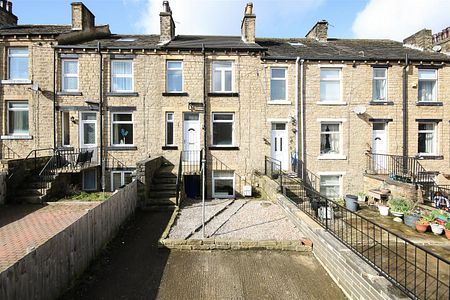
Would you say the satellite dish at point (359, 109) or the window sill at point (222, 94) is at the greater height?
the window sill at point (222, 94)

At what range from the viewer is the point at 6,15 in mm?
15211

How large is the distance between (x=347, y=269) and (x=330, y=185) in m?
9.61

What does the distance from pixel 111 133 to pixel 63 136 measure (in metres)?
2.42

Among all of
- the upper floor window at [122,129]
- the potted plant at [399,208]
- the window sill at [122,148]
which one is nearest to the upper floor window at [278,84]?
the potted plant at [399,208]

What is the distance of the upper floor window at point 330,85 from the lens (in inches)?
546

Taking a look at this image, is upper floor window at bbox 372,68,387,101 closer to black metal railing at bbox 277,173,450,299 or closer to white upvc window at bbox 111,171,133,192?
black metal railing at bbox 277,173,450,299

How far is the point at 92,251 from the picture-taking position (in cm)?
607

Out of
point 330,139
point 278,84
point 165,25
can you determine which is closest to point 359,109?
point 330,139

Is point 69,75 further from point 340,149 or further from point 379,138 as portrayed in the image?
point 379,138

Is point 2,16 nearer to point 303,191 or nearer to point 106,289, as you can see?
point 106,289

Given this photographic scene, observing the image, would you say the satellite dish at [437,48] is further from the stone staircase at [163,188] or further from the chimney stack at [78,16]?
the chimney stack at [78,16]

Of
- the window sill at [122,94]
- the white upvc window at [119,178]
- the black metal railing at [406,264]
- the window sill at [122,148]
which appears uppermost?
the window sill at [122,94]

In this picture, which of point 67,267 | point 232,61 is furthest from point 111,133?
point 67,267

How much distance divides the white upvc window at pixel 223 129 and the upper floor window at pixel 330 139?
5.03 metres
